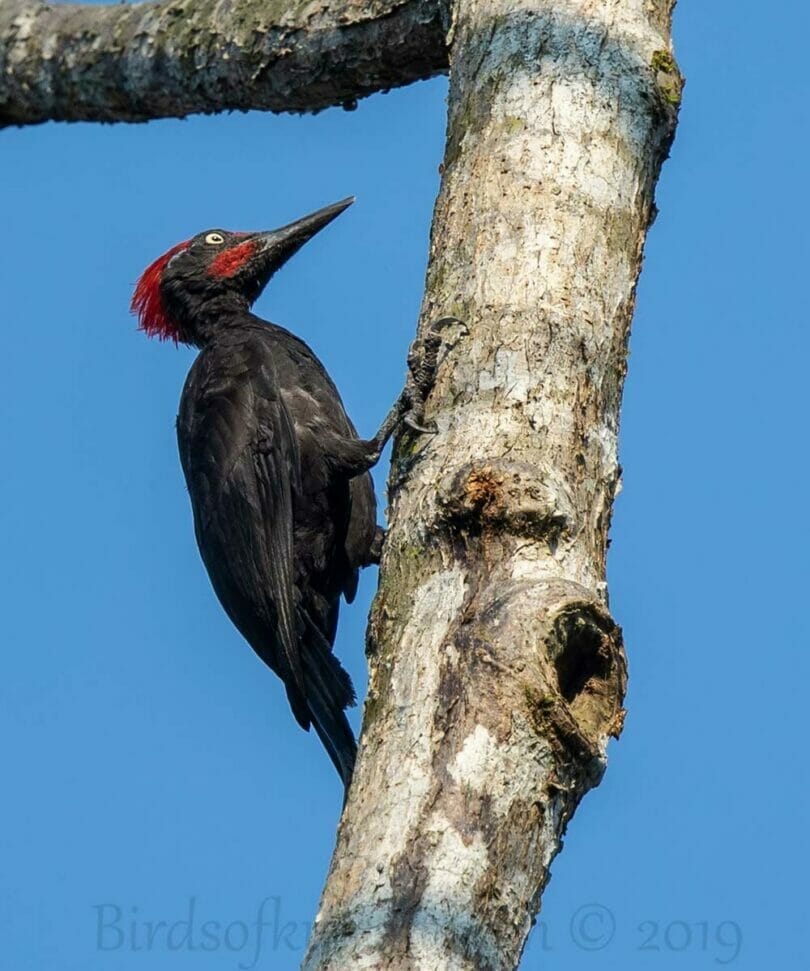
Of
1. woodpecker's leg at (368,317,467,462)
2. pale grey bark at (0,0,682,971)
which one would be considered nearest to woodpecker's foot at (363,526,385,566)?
woodpecker's leg at (368,317,467,462)

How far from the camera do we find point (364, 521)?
5934 mm

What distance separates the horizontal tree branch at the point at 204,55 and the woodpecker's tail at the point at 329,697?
6.72 feet

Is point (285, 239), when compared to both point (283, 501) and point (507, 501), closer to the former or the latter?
point (283, 501)

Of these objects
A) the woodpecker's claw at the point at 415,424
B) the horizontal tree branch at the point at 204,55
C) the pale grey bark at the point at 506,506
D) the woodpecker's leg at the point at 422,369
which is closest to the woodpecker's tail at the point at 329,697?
the woodpecker's leg at the point at 422,369

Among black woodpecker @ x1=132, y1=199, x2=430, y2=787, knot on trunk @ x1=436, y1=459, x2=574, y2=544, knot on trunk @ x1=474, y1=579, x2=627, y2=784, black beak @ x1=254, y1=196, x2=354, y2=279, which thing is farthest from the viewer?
black beak @ x1=254, y1=196, x2=354, y2=279

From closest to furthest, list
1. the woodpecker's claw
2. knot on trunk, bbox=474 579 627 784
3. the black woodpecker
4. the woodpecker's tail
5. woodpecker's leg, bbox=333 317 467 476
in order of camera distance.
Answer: knot on trunk, bbox=474 579 627 784 < the woodpecker's claw < woodpecker's leg, bbox=333 317 467 476 < the woodpecker's tail < the black woodpecker

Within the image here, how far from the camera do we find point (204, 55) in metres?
5.75

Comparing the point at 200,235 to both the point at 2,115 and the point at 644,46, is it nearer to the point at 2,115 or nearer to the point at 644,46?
the point at 2,115

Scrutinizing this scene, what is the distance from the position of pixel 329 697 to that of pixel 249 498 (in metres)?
0.83

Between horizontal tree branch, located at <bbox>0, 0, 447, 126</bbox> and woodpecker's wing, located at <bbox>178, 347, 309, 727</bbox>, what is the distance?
1.09 meters

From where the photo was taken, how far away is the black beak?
6.89 m

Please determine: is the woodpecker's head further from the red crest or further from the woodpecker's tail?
the woodpecker's tail

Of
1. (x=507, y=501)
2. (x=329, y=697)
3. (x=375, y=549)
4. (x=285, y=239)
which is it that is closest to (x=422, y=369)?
(x=507, y=501)

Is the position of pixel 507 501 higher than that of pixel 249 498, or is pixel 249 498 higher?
pixel 249 498
